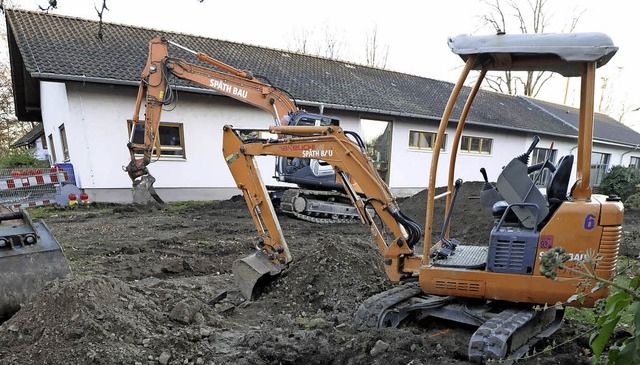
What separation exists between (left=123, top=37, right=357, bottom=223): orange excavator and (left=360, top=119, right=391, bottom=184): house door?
546cm

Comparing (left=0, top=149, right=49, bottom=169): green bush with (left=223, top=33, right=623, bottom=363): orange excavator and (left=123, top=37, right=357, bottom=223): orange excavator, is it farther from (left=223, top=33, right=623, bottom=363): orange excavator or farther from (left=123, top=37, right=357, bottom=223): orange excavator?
(left=223, top=33, right=623, bottom=363): orange excavator

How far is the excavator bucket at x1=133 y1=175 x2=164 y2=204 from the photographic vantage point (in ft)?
32.0

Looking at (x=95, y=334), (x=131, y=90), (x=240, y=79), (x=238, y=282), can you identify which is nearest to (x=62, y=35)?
(x=131, y=90)

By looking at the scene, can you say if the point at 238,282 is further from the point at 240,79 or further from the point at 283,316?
the point at 240,79

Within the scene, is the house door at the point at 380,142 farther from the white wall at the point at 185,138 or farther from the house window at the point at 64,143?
the house window at the point at 64,143

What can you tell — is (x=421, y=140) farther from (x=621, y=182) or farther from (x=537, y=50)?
(x=537, y=50)

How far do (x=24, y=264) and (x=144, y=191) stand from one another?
6971 millimetres

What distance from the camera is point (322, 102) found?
13.6m

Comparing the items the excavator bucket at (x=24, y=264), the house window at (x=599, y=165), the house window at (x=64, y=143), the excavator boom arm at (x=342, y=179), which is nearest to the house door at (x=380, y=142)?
the house window at (x=64, y=143)

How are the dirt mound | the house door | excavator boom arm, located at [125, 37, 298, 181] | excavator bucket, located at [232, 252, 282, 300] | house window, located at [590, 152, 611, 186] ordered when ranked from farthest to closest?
house window, located at [590, 152, 611, 186]
the house door
the dirt mound
excavator boom arm, located at [125, 37, 298, 181]
excavator bucket, located at [232, 252, 282, 300]

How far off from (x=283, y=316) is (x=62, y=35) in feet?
40.9

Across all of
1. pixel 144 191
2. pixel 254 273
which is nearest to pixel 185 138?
pixel 144 191

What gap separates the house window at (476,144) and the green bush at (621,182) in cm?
618

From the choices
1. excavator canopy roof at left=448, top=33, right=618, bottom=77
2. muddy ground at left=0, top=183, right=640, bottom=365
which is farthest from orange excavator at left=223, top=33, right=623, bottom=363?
muddy ground at left=0, top=183, right=640, bottom=365
